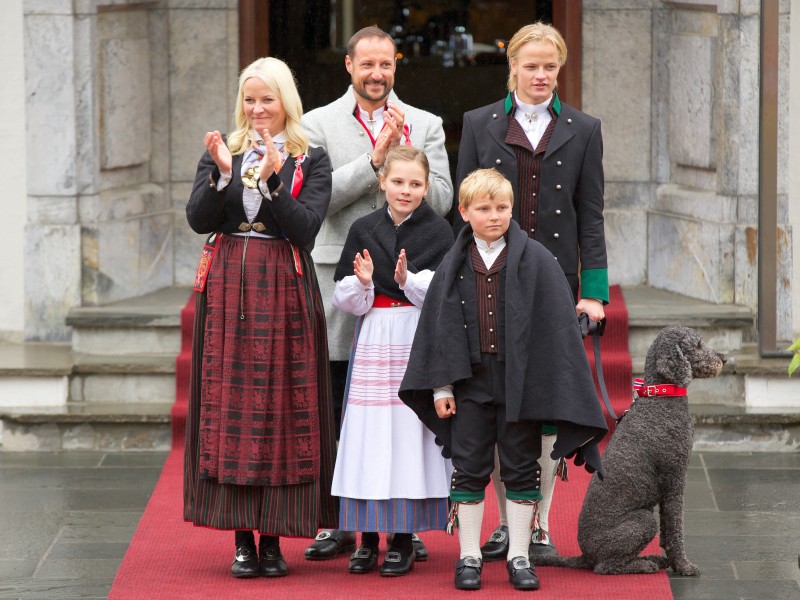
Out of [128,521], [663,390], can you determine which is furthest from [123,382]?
[663,390]

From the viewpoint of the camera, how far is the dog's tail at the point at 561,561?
523 centimetres

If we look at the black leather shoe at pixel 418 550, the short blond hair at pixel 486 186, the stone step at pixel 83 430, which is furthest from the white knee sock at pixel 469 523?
the stone step at pixel 83 430

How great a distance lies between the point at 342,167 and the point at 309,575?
144 cm

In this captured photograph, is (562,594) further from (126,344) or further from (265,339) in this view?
(126,344)

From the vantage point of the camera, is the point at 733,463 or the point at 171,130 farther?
the point at 171,130

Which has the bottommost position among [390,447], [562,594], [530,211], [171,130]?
[562,594]

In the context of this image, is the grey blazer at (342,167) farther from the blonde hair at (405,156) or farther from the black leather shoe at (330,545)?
the black leather shoe at (330,545)

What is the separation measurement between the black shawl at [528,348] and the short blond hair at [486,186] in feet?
0.47

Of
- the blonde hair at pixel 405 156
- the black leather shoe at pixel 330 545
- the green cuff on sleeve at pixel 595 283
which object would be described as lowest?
the black leather shoe at pixel 330 545

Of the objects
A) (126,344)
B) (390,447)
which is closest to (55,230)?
(126,344)

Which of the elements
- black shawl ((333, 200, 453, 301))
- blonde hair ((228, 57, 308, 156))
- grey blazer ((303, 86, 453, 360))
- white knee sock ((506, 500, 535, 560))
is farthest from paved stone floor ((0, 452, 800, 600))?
blonde hair ((228, 57, 308, 156))

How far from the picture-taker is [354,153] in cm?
542

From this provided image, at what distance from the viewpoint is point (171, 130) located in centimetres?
838

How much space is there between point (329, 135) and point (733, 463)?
2.59 meters
